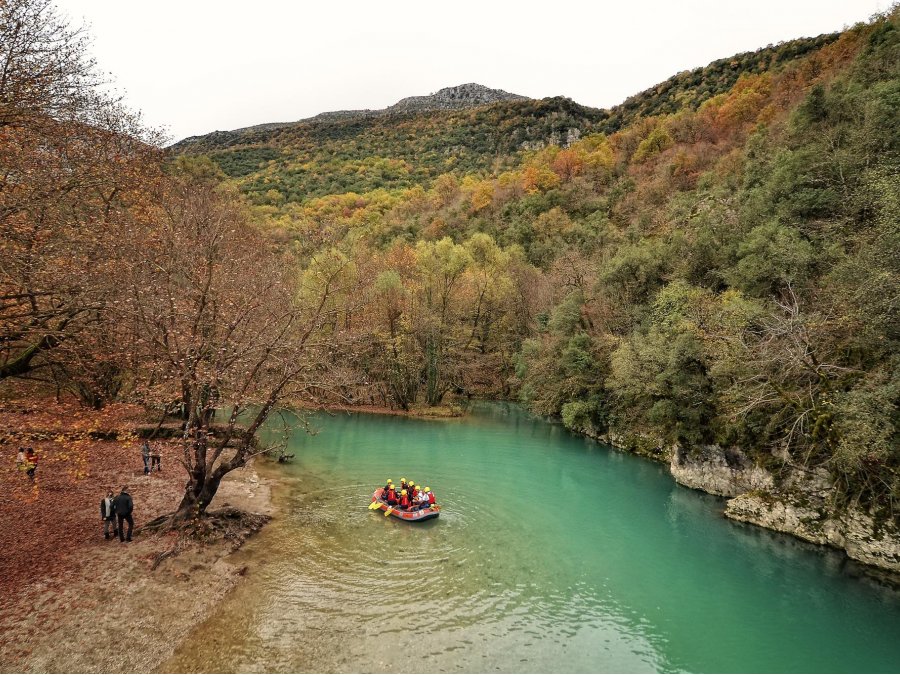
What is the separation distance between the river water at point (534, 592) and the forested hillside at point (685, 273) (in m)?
4.45

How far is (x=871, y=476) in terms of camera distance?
50.8 feet

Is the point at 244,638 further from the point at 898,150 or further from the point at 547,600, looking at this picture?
the point at 898,150

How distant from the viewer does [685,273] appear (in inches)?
1145

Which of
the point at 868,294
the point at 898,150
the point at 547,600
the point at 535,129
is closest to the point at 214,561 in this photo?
the point at 547,600

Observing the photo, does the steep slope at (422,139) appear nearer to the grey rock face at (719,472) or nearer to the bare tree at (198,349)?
the bare tree at (198,349)

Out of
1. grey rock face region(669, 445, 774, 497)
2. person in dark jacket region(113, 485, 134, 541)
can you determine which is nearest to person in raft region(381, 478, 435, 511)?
person in dark jacket region(113, 485, 134, 541)

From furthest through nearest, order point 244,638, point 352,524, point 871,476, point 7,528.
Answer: point 352,524, point 871,476, point 7,528, point 244,638

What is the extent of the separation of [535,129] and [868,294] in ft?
363

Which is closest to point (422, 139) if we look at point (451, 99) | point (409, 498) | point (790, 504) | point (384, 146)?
point (384, 146)

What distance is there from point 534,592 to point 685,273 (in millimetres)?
23322

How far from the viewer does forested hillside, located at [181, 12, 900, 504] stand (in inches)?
674

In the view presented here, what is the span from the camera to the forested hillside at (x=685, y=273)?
674 inches

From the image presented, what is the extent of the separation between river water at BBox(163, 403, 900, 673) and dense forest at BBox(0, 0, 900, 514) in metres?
3.63

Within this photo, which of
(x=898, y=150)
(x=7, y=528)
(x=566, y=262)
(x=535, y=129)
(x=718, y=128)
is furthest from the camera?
(x=535, y=129)
